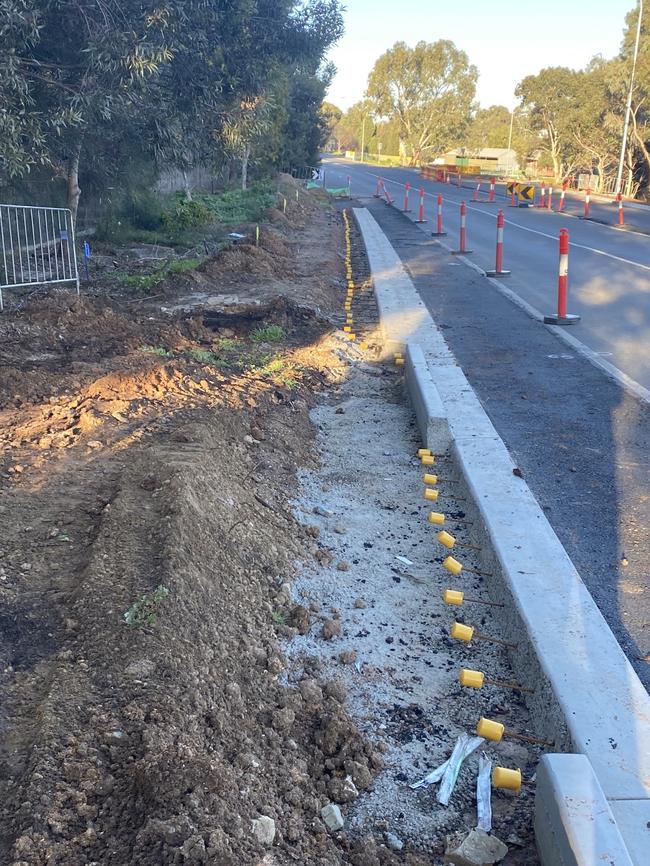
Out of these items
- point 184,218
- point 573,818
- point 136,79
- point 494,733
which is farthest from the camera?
point 184,218

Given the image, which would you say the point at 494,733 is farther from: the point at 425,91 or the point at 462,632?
the point at 425,91

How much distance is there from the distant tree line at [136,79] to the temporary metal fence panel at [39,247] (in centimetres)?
63

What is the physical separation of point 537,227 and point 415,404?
2163 centimetres

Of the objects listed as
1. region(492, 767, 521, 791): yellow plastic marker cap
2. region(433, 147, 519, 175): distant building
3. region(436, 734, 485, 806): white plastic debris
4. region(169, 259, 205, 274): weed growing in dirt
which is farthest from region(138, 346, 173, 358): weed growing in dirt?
region(433, 147, 519, 175): distant building

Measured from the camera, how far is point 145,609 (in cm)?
339

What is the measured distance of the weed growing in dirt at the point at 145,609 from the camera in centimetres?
332

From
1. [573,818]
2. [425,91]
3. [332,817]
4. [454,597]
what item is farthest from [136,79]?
[425,91]

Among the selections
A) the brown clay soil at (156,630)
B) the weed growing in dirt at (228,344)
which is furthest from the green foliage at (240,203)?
the brown clay soil at (156,630)

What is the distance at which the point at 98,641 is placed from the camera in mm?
3248

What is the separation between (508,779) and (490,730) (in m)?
0.29

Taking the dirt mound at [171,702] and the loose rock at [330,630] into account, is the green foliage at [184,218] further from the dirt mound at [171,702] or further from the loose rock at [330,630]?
the loose rock at [330,630]

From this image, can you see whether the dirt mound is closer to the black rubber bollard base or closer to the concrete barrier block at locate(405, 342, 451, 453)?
the concrete barrier block at locate(405, 342, 451, 453)

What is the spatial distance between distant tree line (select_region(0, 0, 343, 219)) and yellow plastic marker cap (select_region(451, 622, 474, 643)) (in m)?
7.54

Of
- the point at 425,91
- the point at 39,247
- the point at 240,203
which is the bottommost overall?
the point at 39,247
